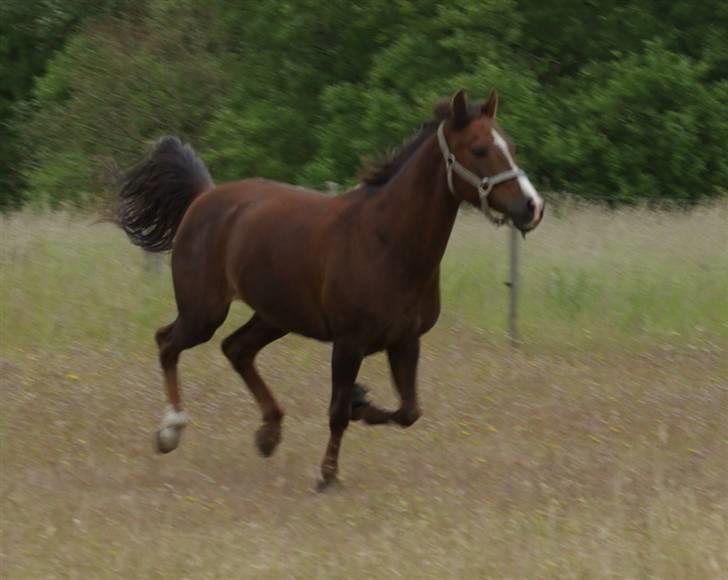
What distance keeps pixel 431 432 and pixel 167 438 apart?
6.04ft

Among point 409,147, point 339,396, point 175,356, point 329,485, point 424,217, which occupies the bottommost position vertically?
point 175,356

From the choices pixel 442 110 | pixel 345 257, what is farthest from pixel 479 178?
pixel 345 257

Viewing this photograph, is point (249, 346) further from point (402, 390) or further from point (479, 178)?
point (479, 178)

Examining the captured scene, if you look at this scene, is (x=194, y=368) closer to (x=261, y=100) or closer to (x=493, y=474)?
(x=493, y=474)

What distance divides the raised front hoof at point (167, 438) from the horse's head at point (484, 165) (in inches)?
95.5

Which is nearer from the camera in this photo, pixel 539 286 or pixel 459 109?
pixel 459 109

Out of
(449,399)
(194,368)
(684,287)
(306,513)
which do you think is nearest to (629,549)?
(306,513)

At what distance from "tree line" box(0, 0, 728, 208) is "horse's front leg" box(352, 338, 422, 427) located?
13.4 m

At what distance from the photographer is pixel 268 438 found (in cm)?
932

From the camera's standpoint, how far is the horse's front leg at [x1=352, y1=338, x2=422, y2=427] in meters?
8.62

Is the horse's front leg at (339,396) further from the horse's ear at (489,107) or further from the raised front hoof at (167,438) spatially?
the horse's ear at (489,107)

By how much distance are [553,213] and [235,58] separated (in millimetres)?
15629

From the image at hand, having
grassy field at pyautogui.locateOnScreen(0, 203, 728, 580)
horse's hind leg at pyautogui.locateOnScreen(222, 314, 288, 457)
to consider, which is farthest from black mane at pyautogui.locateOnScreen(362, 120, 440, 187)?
grassy field at pyautogui.locateOnScreen(0, 203, 728, 580)

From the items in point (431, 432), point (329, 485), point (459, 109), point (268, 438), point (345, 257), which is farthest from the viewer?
point (431, 432)
